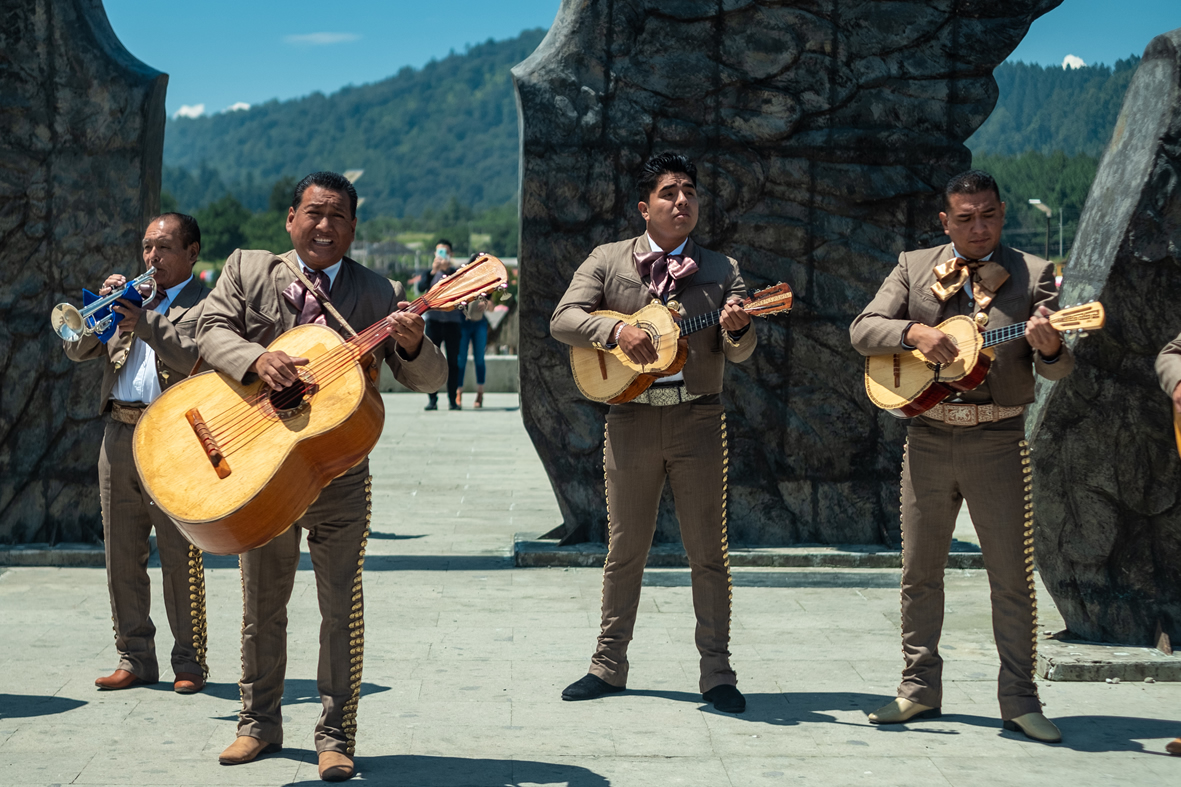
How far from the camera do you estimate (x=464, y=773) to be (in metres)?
4.58

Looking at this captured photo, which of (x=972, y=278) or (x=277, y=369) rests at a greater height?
(x=972, y=278)

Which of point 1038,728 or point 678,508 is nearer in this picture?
point 1038,728

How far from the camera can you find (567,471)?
811 cm

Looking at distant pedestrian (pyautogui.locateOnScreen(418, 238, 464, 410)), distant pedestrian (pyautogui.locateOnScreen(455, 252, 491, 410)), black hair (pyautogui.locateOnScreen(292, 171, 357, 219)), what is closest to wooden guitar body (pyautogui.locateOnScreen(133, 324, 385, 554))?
black hair (pyautogui.locateOnScreen(292, 171, 357, 219))

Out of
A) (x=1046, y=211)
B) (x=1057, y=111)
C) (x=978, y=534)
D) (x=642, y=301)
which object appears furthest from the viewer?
(x=1057, y=111)

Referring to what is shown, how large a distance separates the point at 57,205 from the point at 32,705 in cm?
353

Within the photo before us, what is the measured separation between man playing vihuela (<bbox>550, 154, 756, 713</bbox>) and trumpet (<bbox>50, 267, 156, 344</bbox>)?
1661 millimetres

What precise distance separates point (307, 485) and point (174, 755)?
48.5 inches

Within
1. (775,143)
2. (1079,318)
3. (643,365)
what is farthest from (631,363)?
(775,143)

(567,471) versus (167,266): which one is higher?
(167,266)

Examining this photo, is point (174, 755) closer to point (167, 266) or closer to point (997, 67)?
point (167, 266)

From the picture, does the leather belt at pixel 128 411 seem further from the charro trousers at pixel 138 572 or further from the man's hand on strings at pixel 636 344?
the man's hand on strings at pixel 636 344

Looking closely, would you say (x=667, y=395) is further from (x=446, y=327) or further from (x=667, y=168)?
(x=446, y=327)

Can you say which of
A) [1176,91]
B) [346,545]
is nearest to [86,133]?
[346,545]
